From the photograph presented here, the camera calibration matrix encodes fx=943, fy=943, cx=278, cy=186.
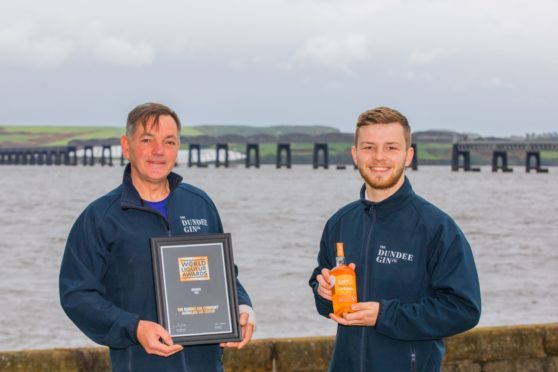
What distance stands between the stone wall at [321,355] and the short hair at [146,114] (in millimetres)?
3035

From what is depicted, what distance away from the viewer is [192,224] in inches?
164

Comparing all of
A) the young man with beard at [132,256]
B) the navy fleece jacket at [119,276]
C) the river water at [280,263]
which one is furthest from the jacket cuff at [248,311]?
the river water at [280,263]

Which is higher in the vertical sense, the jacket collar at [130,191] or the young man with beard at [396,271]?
the jacket collar at [130,191]

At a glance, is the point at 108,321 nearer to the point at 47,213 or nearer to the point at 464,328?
the point at 464,328

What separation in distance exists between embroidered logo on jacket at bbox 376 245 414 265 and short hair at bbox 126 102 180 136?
1080mm

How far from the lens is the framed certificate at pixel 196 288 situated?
394 cm

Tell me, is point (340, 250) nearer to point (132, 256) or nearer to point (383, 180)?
point (383, 180)

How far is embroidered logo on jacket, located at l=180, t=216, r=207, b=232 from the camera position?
4.15 meters

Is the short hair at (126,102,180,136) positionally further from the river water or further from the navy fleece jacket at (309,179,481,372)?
the river water

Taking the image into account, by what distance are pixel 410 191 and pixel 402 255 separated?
300mm

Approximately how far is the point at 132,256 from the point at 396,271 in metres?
1.13

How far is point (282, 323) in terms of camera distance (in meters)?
16.3

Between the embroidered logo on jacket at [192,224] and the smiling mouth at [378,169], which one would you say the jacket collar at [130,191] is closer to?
the embroidered logo on jacket at [192,224]

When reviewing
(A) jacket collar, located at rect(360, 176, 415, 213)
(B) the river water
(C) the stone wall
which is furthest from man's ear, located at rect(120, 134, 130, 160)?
(B) the river water
